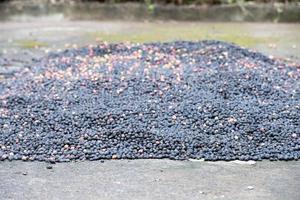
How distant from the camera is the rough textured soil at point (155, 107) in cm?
337

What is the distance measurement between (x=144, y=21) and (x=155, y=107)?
359cm

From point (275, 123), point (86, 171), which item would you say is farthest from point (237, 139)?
point (86, 171)

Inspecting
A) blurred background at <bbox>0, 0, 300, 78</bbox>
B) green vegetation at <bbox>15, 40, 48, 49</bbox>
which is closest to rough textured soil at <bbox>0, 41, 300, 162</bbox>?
green vegetation at <bbox>15, 40, 48, 49</bbox>

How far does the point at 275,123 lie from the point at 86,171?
114cm

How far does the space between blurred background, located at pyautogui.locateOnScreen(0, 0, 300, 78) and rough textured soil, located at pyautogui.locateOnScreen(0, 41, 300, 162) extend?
51.1 inches

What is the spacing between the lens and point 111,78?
14.5ft

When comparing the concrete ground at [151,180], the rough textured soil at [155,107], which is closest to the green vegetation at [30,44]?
the rough textured soil at [155,107]

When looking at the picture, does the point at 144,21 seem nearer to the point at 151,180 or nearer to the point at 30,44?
the point at 30,44

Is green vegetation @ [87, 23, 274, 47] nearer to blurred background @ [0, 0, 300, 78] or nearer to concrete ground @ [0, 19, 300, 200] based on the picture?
blurred background @ [0, 0, 300, 78]

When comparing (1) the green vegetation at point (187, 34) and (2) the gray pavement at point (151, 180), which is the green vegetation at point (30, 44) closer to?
(1) the green vegetation at point (187, 34)

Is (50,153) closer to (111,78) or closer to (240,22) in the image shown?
(111,78)

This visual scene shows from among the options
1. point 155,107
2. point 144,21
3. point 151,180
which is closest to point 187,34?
point 144,21

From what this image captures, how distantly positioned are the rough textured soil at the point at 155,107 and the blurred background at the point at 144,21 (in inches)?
51.1

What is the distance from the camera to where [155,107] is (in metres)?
3.87
